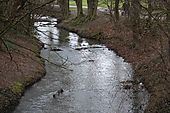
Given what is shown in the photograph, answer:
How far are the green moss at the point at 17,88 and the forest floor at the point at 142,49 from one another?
7.95 metres

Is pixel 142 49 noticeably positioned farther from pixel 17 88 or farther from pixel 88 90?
pixel 17 88

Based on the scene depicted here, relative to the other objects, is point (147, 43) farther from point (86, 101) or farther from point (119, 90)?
point (86, 101)

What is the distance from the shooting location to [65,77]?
2620 centimetres

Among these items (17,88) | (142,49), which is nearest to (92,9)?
(142,49)

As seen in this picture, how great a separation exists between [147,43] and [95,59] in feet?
16.9

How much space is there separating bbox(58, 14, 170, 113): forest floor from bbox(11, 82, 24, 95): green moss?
7.95 m

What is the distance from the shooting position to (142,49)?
32.7 meters

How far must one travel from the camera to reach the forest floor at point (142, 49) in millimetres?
16891

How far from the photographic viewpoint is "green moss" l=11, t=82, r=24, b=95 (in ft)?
69.6

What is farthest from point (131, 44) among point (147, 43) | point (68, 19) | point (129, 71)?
point (68, 19)

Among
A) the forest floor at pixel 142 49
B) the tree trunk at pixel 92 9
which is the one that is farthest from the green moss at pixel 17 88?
the tree trunk at pixel 92 9

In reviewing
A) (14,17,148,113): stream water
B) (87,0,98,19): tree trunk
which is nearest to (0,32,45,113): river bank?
(14,17,148,113): stream water

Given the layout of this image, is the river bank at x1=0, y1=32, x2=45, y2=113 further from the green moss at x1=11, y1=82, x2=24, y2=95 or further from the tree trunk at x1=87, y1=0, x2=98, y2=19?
the tree trunk at x1=87, y1=0, x2=98, y2=19

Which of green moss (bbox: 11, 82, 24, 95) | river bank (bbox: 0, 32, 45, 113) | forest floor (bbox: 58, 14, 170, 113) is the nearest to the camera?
forest floor (bbox: 58, 14, 170, 113)
